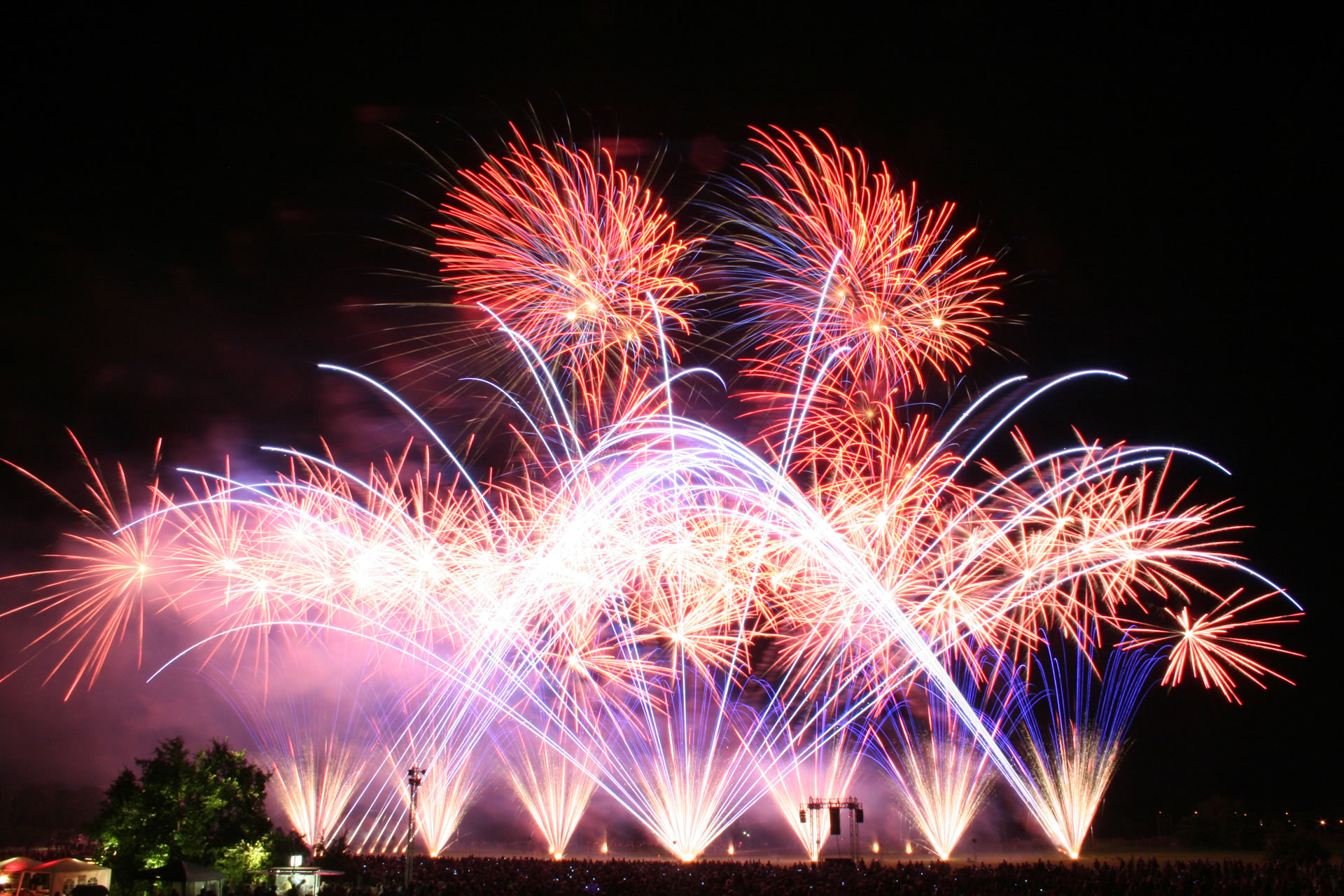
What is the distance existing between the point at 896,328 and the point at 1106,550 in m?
6.54

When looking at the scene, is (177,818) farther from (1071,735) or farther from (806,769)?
(1071,735)

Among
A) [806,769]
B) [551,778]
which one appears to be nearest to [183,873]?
[551,778]

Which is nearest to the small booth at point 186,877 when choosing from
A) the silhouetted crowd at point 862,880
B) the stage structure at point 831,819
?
the silhouetted crowd at point 862,880

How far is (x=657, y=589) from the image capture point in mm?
20062

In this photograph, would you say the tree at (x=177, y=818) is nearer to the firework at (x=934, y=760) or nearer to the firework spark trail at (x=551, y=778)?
the firework spark trail at (x=551, y=778)

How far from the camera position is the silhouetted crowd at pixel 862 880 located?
57.5 ft

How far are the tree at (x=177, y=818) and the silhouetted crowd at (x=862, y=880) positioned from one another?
3288 millimetres

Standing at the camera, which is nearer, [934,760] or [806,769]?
[934,760]

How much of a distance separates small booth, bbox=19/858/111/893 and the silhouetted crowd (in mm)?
4874

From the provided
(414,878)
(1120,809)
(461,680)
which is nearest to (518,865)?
(414,878)

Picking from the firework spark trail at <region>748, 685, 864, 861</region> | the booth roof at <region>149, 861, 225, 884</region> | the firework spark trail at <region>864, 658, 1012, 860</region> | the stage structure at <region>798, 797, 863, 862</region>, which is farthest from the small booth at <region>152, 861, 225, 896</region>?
the firework spark trail at <region>864, 658, 1012, 860</region>

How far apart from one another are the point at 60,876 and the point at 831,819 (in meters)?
17.9

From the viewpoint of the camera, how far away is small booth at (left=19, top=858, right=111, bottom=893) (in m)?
19.0

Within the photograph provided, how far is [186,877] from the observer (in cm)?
1947
